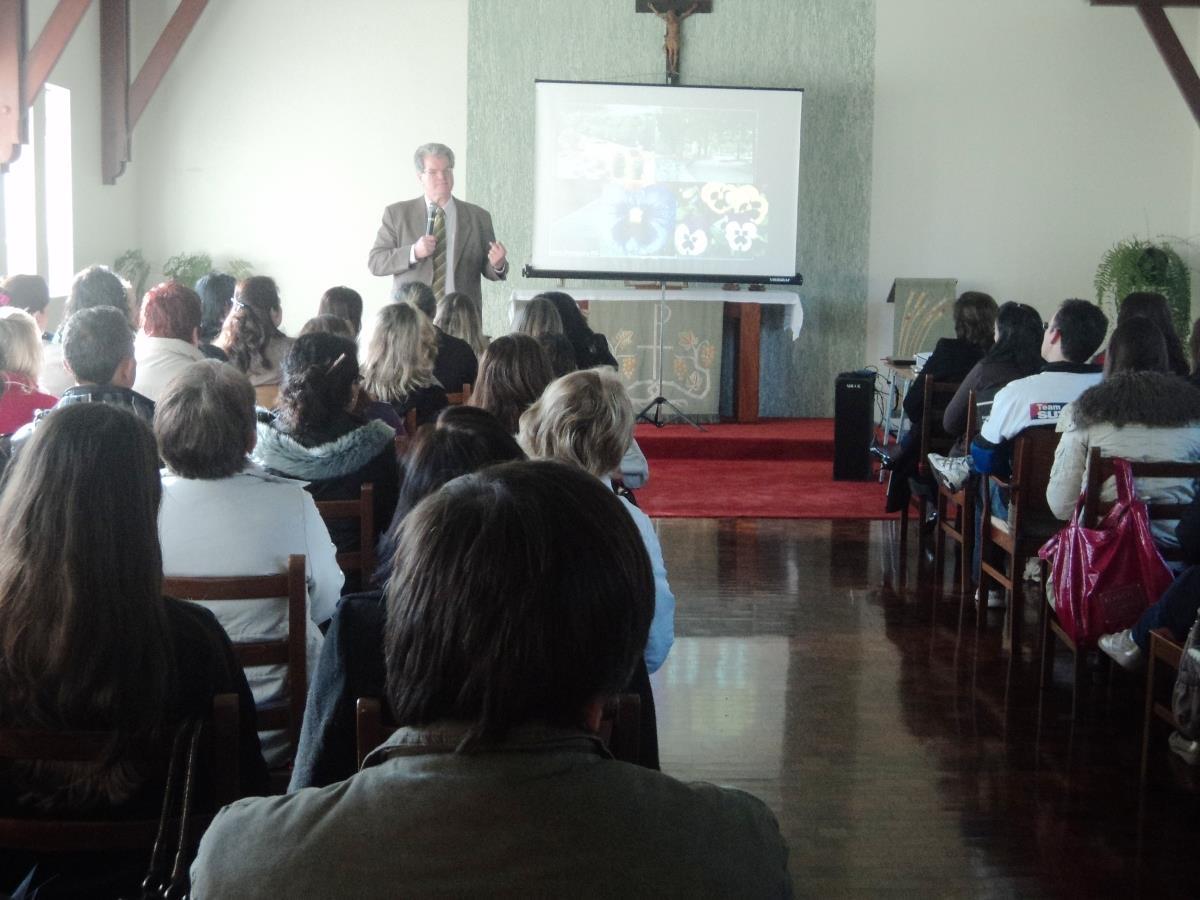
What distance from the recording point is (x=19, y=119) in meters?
7.45

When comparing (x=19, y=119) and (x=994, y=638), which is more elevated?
(x=19, y=119)

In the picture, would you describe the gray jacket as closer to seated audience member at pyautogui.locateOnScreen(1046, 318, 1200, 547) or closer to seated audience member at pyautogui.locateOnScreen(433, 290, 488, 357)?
seated audience member at pyautogui.locateOnScreen(1046, 318, 1200, 547)

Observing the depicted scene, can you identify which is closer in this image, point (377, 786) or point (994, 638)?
point (377, 786)

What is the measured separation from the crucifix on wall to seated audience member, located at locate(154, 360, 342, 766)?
24.4 feet

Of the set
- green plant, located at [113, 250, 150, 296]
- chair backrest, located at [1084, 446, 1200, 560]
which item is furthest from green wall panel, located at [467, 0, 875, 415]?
chair backrest, located at [1084, 446, 1200, 560]

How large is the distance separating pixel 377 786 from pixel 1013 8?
32.5 feet

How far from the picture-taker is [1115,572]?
12.6ft

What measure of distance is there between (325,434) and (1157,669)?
7.28 ft

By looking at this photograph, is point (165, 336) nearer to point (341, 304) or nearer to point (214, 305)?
point (341, 304)

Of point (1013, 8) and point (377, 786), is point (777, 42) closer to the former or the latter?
point (1013, 8)

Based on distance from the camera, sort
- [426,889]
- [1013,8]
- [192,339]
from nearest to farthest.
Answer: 1. [426,889]
2. [192,339]
3. [1013,8]

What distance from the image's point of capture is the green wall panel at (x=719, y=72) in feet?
32.3

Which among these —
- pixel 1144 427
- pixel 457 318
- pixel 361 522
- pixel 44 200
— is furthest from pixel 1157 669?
pixel 44 200

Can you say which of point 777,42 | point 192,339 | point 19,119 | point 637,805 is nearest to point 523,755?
point 637,805
